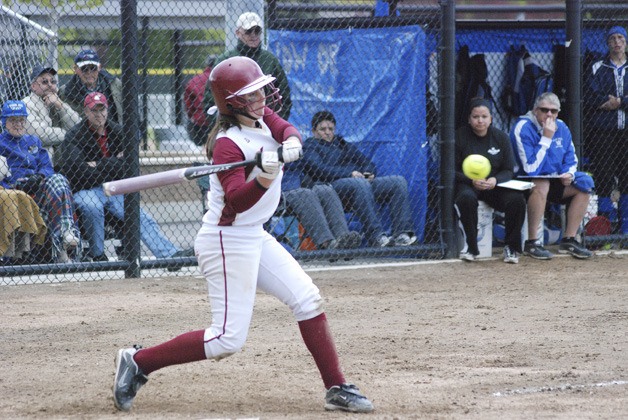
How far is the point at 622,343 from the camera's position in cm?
620

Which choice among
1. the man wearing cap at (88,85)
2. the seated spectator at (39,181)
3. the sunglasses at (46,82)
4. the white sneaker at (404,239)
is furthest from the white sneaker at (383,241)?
the sunglasses at (46,82)

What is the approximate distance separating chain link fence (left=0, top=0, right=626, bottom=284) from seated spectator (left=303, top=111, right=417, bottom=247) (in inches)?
0.5

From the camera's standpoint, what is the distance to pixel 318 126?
9.71 m

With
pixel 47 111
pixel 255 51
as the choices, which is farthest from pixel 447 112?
pixel 47 111

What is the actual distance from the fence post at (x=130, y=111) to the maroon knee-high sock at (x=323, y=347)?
442 cm

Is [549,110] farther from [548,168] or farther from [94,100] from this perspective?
[94,100]

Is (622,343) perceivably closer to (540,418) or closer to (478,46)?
(540,418)

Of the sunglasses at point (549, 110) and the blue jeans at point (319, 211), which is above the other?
the sunglasses at point (549, 110)

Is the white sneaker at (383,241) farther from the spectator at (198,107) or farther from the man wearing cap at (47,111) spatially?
the man wearing cap at (47,111)

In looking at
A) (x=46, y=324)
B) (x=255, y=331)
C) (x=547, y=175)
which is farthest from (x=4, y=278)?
(x=547, y=175)

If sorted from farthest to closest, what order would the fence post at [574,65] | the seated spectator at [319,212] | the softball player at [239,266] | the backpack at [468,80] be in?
1. the backpack at [468,80]
2. the fence post at [574,65]
3. the seated spectator at [319,212]
4. the softball player at [239,266]

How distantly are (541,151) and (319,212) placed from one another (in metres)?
2.20

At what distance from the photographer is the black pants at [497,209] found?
31.4ft

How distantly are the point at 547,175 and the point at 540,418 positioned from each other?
5684mm
